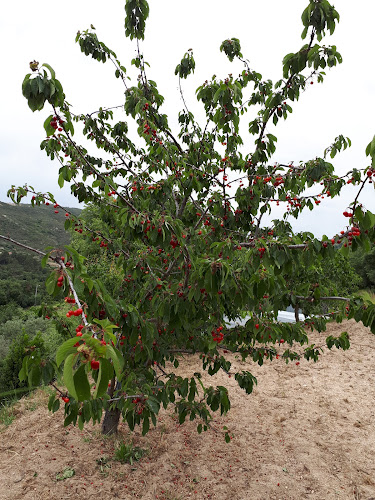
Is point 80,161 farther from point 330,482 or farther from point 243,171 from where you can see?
point 330,482

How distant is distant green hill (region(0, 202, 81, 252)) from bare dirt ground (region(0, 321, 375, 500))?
42.5 metres

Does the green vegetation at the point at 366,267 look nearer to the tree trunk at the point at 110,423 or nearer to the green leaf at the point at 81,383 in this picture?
the tree trunk at the point at 110,423

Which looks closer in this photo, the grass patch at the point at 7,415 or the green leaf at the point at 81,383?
the green leaf at the point at 81,383

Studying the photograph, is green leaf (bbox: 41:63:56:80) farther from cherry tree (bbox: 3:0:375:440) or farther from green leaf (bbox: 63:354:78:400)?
green leaf (bbox: 63:354:78:400)

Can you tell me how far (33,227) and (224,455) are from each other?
63.2m

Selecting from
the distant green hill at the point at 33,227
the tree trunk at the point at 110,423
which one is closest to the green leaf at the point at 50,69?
the tree trunk at the point at 110,423

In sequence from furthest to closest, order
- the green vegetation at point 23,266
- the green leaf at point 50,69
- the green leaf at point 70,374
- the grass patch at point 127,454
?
the green vegetation at point 23,266 → the grass patch at point 127,454 → the green leaf at point 50,69 → the green leaf at point 70,374

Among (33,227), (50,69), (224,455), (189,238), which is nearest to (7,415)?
(224,455)

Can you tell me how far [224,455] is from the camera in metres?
4.05

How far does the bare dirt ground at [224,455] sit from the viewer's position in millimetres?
3367

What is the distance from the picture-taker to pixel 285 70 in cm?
275

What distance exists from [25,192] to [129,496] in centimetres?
353

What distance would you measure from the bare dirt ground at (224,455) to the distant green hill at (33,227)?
139ft

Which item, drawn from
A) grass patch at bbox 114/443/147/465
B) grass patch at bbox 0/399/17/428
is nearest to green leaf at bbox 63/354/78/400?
grass patch at bbox 114/443/147/465
